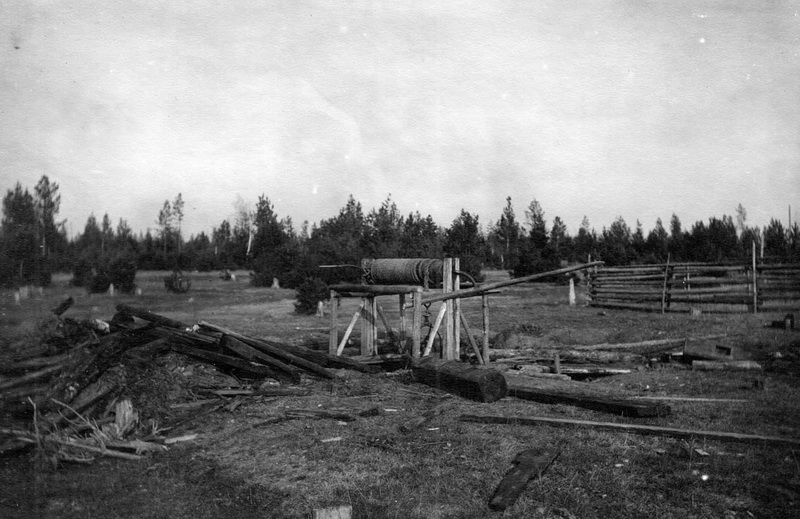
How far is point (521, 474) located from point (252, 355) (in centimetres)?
580

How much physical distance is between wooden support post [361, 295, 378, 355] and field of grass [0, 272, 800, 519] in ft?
7.68

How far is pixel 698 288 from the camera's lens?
19219 millimetres

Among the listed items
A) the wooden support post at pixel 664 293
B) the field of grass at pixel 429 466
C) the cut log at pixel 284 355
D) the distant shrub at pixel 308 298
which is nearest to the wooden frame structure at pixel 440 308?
the cut log at pixel 284 355

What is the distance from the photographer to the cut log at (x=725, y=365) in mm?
9039

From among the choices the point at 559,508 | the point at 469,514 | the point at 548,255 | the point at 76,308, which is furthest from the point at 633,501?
the point at 548,255

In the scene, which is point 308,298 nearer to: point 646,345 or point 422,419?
point 646,345

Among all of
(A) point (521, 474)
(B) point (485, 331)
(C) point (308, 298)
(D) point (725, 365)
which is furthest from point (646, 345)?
(C) point (308, 298)

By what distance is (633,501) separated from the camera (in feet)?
12.7

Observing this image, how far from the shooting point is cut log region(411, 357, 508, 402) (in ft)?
24.0

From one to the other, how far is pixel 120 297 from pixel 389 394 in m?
25.6

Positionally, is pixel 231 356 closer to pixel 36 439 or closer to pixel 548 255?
pixel 36 439

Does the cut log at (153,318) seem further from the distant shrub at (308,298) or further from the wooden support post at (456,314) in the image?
the distant shrub at (308,298)

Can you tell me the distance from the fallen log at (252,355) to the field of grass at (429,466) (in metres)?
0.66

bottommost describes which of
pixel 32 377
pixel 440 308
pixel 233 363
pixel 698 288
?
pixel 233 363
